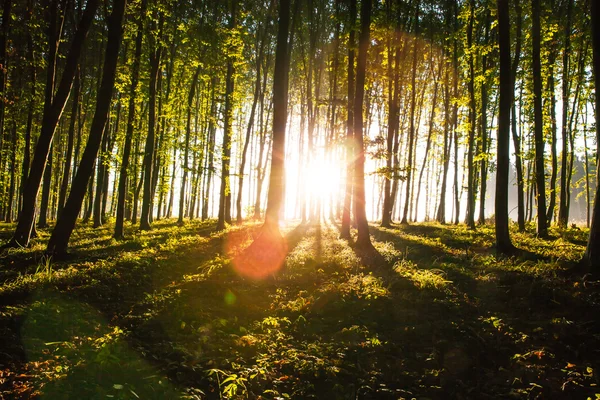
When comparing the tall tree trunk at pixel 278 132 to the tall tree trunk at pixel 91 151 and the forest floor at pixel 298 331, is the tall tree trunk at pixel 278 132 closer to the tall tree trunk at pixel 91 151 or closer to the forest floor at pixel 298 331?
the forest floor at pixel 298 331

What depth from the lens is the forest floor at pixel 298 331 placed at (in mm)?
4555

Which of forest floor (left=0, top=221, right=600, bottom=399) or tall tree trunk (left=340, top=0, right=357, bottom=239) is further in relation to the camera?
tall tree trunk (left=340, top=0, right=357, bottom=239)

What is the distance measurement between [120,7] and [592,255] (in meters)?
14.7

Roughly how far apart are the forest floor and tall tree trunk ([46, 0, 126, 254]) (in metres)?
0.83

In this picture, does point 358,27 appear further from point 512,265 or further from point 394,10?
point 512,265

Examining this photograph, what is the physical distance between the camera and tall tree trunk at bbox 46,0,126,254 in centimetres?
984

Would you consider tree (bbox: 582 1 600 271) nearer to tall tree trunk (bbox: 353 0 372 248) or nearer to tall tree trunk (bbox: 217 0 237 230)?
tall tree trunk (bbox: 353 0 372 248)

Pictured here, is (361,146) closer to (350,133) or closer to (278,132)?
(350,133)

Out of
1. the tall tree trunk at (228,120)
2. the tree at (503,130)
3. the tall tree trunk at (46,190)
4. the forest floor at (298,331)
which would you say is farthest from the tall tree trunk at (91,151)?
the tree at (503,130)

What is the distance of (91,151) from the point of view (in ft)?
33.3

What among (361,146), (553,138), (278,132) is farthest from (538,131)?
(278,132)

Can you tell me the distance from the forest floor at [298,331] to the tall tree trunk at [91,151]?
0.83 m

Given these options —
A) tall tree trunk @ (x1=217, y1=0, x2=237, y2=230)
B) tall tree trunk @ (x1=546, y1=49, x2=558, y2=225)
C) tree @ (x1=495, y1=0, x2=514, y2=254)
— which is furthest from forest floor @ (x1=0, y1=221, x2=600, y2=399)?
tall tree trunk @ (x1=546, y1=49, x2=558, y2=225)

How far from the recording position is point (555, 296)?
7.14 m
